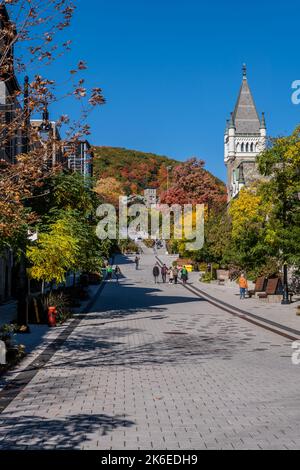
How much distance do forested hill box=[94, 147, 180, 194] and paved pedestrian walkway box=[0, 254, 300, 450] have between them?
122984mm

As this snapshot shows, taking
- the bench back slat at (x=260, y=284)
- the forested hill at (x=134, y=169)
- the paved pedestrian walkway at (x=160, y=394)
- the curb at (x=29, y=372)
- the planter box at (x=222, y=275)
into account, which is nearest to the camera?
the paved pedestrian walkway at (x=160, y=394)

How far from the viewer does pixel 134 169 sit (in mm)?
155500

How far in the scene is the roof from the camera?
346ft

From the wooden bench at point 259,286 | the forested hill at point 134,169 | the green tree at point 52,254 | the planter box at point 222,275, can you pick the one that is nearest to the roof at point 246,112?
the forested hill at point 134,169

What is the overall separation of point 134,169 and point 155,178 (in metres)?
5.85

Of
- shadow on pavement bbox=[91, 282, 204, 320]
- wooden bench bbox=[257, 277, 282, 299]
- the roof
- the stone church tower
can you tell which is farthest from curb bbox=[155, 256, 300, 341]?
the roof

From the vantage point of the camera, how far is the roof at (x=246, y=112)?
346 feet

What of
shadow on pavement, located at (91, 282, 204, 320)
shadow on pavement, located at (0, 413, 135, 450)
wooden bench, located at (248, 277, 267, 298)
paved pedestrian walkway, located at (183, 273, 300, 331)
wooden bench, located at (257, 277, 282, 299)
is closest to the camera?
shadow on pavement, located at (0, 413, 135, 450)

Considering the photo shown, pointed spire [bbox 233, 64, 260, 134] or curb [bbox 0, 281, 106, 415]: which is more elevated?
pointed spire [bbox 233, 64, 260, 134]

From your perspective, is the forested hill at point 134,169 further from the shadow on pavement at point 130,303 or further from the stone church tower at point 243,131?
the shadow on pavement at point 130,303

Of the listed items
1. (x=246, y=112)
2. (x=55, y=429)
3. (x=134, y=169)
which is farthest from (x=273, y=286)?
(x=134, y=169)

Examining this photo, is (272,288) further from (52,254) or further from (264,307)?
(52,254)

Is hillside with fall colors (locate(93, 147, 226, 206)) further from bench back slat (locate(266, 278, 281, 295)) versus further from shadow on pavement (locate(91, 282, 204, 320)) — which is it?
bench back slat (locate(266, 278, 281, 295))
